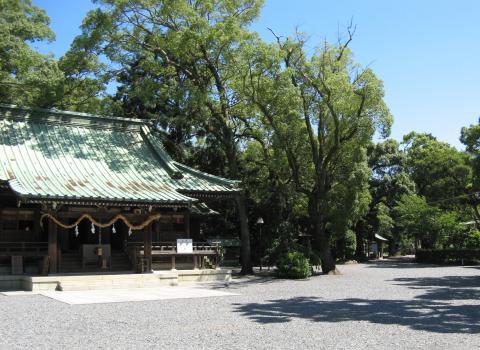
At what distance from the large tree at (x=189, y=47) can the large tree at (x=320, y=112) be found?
1.79 m

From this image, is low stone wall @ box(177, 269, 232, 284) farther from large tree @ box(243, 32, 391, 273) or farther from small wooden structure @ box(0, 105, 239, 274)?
large tree @ box(243, 32, 391, 273)

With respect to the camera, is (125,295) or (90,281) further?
(90,281)

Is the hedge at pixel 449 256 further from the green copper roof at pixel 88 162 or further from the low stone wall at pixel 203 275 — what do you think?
the green copper roof at pixel 88 162

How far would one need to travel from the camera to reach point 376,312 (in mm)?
11422

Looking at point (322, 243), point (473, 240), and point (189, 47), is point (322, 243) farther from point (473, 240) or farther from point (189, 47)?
point (473, 240)

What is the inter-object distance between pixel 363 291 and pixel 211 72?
1396 cm

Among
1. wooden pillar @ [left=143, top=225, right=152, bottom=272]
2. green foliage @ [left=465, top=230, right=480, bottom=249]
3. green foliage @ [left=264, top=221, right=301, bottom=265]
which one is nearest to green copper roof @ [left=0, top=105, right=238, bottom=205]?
wooden pillar @ [left=143, top=225, right=152, bottom=272]

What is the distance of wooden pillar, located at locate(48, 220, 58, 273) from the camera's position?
17.7 meters

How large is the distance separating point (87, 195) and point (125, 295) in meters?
4.09

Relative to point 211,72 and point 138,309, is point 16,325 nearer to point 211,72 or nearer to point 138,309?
point 138,309

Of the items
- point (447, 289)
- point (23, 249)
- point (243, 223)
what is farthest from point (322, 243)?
point (23, 249)

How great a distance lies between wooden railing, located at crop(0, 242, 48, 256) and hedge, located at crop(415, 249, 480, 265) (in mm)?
26789

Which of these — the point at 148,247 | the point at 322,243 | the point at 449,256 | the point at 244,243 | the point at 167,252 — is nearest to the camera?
the point at 148,247

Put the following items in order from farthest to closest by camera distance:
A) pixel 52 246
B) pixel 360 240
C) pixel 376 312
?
1. pixel 360 240
2. pixel 52 246
3. pixel 376 312
